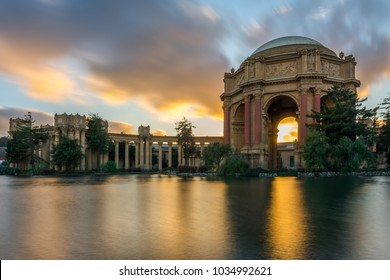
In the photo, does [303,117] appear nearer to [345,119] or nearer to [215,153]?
[345,119]

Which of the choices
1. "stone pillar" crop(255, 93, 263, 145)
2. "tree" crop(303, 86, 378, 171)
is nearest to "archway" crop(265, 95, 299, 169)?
"stone pillar" crop(255, 93, 263, 145)

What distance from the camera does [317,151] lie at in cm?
3059

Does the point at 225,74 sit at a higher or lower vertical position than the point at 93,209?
higher

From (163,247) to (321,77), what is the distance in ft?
132

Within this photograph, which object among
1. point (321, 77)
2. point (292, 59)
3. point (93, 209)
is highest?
point (292, 59)

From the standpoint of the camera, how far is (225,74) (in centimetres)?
5400

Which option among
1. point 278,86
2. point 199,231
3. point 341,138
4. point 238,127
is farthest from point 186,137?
point 199,231

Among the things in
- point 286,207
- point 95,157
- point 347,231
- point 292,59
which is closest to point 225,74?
point 292,59

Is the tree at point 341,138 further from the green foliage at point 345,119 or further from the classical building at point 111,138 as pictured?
the classical building at point 111,138

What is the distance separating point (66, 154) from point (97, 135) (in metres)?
10.5

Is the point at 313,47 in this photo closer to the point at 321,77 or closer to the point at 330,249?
the point at 321,77

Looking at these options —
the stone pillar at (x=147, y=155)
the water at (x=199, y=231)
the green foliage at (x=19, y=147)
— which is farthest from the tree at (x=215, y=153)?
the stone pillar at (x=147, y=155)

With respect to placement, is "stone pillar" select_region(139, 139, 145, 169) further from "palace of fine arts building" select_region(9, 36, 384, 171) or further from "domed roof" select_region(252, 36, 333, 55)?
"domed roof" select_region(252, 36, 333, 55)
